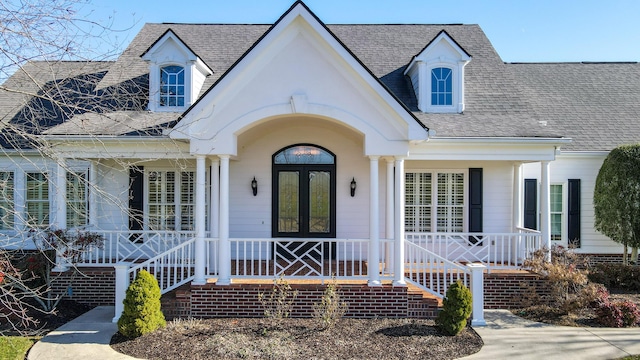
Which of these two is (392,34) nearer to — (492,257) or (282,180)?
(282,180)

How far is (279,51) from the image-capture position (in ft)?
28.7

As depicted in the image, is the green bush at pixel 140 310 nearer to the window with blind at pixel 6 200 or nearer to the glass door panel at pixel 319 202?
the window with blind at pixel 6 200

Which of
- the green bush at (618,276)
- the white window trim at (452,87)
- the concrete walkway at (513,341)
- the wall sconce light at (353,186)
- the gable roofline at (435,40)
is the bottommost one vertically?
the concrete walkway at (513,341)

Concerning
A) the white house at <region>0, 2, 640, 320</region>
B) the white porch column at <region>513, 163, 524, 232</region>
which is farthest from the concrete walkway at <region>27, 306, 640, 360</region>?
the white porch column at <region>513, 163, 524, 232</region>

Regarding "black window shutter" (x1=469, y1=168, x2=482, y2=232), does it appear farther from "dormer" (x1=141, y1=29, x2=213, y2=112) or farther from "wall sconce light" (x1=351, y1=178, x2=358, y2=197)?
"dormer" (x1=141, y1=29, x2=213, y2=112)

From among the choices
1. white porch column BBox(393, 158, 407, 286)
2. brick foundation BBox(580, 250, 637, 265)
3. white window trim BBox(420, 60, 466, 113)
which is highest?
white window trim BBox(420, 60, 466, 113)

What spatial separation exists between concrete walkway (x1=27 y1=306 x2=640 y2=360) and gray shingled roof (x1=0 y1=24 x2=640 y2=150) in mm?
4261

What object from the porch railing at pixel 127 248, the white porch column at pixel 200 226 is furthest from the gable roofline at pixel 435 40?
the porch railing at pixel 127 248

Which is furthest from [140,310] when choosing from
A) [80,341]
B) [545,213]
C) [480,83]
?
[480,83]

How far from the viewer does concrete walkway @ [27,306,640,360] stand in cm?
693

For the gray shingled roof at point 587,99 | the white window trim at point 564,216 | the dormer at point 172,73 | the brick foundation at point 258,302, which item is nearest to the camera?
the brick foundation at point 258,302

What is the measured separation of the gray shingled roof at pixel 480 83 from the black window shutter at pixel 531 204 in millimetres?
1744

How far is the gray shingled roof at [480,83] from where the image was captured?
35.5ft

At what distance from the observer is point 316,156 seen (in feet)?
37.6
